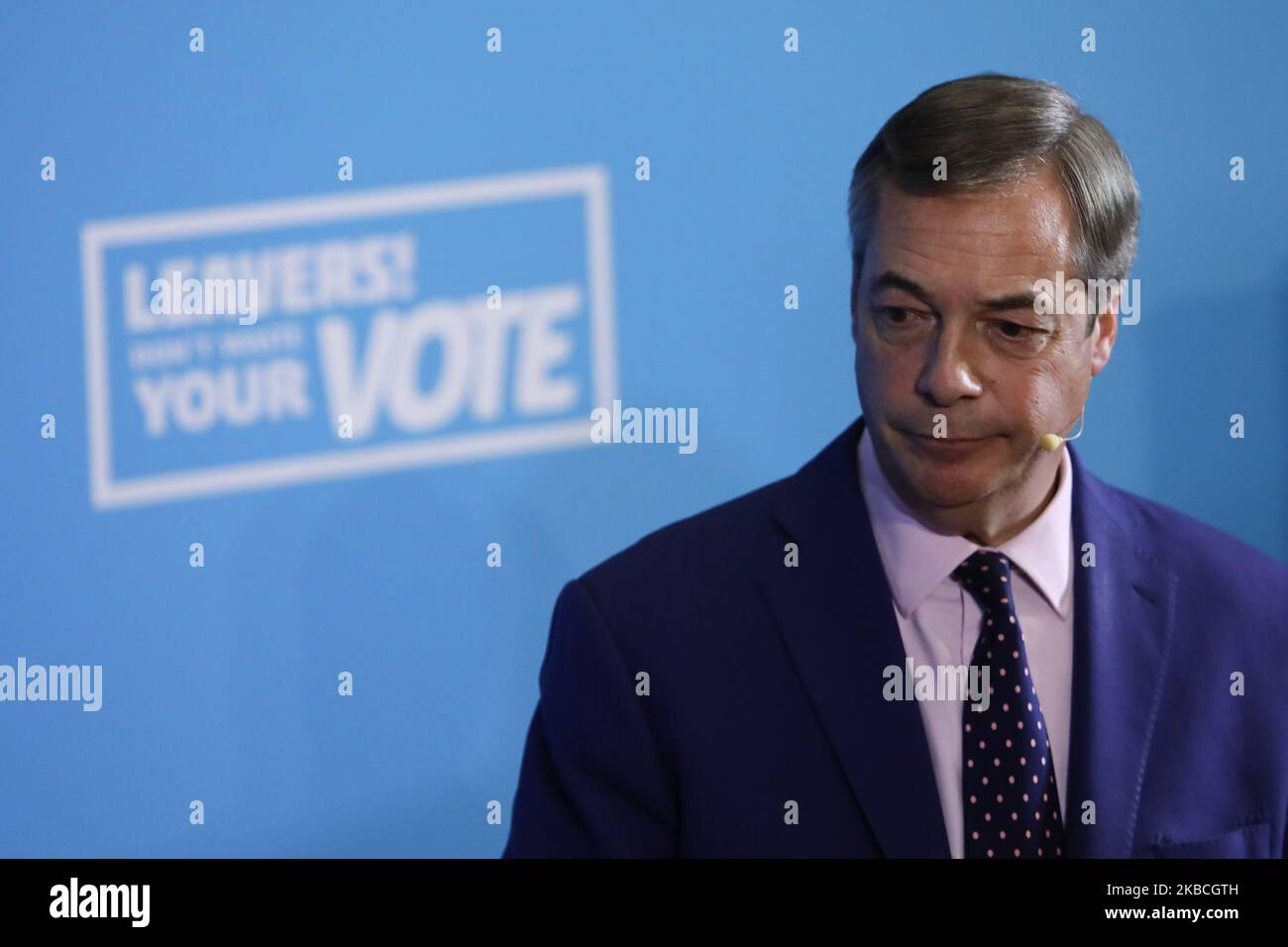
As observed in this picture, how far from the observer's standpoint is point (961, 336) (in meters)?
1.70

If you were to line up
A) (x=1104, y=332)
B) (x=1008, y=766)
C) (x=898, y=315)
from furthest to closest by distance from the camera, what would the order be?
1. (x=1104, y=332)
2. (x=898, y=315)
3. (x=1008, y=766)

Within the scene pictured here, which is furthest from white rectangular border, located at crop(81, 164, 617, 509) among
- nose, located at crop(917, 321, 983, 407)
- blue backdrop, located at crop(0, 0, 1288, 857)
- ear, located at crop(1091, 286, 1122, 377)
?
ear, located at crop(1091, 286, 1122, 377)

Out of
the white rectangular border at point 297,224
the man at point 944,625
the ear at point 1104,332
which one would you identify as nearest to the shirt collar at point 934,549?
the man at point 944,625

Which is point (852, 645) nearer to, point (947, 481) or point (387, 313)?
point (947, 481)

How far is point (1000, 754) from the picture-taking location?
1615 mm

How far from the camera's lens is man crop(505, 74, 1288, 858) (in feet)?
5.33

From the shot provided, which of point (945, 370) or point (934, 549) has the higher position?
point (945, 370)

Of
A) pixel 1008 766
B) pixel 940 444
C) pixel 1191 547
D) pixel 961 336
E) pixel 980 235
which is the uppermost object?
pixel 980 235

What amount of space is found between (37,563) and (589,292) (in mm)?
886

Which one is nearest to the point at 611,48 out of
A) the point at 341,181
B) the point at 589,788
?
the point at 341,181

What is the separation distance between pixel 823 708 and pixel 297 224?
1017mm

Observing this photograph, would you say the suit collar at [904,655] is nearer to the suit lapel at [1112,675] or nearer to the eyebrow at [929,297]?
the suit lapel at [1112,675]

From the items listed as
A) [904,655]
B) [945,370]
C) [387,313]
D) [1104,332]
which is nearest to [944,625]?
[904,655]
